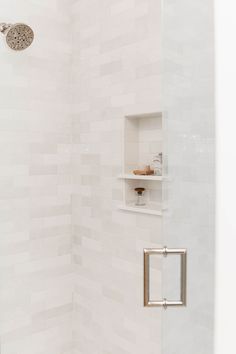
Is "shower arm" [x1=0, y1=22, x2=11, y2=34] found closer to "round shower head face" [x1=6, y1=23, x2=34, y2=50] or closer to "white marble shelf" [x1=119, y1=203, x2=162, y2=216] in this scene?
"round shower head face" [x1=6, y1=23, x2=34, y2=50]

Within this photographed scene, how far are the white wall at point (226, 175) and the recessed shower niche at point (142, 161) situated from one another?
81 cm

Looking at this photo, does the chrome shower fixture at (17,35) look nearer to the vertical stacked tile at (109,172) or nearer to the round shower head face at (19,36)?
the round shower head face at (19,36)

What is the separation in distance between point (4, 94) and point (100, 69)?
1.71 ft

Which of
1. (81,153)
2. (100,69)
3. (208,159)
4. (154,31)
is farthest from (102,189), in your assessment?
(208,159)

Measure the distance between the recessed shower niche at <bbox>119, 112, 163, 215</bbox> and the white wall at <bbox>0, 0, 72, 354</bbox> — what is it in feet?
1.50

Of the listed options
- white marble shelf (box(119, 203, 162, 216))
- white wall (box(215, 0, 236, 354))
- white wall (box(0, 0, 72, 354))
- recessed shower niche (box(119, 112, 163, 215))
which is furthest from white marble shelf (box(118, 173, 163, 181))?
white wall (box(215, 0, 236, 354))

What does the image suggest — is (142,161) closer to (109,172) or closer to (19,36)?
(109,172)

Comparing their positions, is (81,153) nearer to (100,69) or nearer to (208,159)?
(100,69)

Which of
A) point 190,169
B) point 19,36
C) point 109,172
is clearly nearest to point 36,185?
point 109,172

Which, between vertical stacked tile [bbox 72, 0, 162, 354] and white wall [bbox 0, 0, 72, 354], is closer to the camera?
vertical stacked tile [bbox 72, 0, 162, 354]

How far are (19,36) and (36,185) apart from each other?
76cm

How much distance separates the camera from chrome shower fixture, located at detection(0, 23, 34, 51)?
5.26 feet

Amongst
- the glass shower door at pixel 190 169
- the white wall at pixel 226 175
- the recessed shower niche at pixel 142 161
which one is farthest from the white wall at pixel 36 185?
the white wall at pixel 226 175

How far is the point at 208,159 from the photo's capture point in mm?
785
